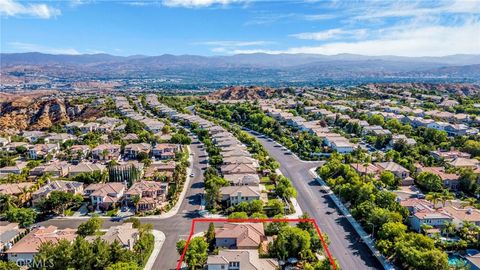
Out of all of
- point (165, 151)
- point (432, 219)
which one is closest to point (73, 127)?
point (165, 151)

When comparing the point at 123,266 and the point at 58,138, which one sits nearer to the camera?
the point at 123,266

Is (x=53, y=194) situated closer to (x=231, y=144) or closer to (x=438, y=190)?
(x=231, y=144)

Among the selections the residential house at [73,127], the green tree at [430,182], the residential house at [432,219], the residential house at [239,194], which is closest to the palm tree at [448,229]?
the residential house at [432,219]

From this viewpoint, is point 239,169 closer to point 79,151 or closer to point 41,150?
point 79,151

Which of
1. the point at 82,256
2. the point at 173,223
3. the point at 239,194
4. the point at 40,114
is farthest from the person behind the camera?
the point at 40,114

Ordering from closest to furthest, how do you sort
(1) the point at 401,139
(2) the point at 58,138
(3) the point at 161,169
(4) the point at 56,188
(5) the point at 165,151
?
(4) the point at 56,188
(3) the point at 161,169
(5) the point at 165,151
(1) the point at 401,139
(2) the point at 58,138

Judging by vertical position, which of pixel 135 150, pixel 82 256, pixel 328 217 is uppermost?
pixel 82 256
